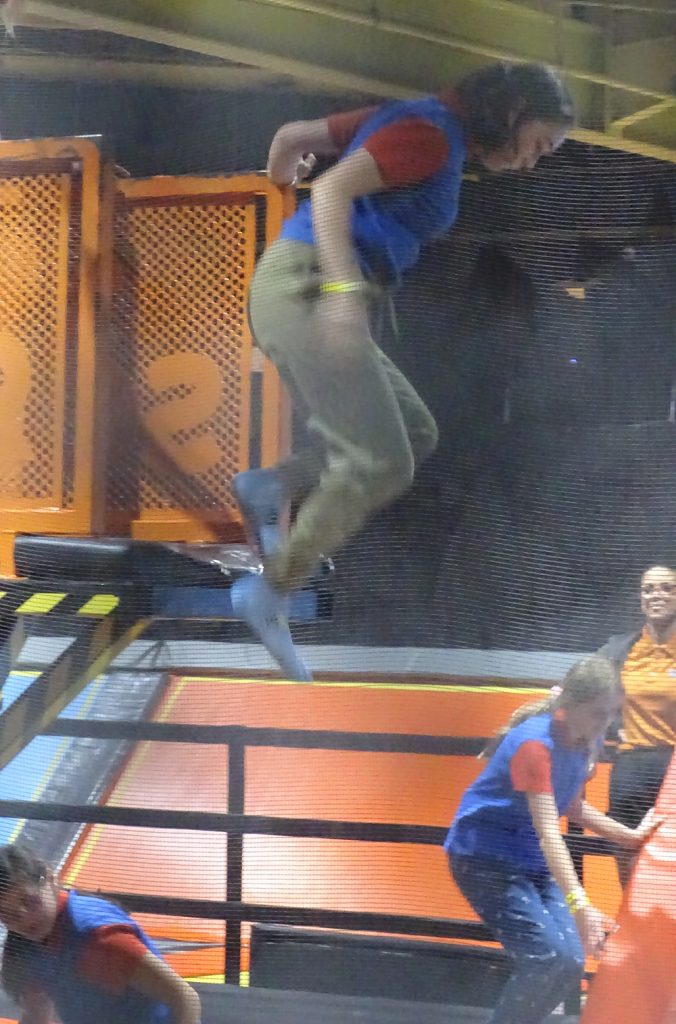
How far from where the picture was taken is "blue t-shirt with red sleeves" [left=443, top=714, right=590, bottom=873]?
907mm

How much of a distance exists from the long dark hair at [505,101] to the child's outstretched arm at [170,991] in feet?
3.17

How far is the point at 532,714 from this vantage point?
942 millimetres

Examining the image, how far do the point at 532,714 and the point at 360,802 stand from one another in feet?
0.70

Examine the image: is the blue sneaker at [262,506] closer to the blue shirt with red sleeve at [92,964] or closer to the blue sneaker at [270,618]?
the blue sneaker at [270,618]

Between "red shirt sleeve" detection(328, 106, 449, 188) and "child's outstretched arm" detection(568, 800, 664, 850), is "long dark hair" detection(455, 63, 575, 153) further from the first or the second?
"child's outstretched arm" detection(568, 800, 664, 850)

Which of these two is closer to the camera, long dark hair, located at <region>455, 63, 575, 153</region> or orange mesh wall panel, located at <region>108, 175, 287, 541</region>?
long dark hair, located at <region>455, 63, 575, 153</region>

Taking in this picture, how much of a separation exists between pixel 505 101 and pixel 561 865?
0.81m

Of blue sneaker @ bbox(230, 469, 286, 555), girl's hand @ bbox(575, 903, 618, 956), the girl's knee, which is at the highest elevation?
the girl's knee

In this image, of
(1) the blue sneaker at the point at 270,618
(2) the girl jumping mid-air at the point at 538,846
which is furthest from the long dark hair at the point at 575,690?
(1) the blue sneaker at the point at 270,618

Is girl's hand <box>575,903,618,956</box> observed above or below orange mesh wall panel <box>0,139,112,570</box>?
below

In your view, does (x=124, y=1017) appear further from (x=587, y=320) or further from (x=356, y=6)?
(x=356, y=6)

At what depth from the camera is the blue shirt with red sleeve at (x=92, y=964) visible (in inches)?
37.2

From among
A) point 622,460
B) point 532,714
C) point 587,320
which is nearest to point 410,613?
point 532,714

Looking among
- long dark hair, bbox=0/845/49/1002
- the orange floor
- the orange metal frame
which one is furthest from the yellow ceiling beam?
long dark hair, bbox=0/845/49/1002
